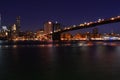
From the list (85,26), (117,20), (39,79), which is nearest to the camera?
(39,79)

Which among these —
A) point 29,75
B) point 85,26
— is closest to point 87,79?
point 29,75

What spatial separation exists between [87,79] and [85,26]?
67.7 metres

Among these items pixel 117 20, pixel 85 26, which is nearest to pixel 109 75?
pixel 117 20

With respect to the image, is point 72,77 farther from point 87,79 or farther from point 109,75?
point 109,75

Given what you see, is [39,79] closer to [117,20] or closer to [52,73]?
[52,73]

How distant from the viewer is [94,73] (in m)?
17.2

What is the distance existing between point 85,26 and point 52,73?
6600 centimetres

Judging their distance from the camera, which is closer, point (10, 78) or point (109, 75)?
point (10, 78)

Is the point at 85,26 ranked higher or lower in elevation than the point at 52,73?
higher

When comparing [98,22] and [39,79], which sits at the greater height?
[98,22]

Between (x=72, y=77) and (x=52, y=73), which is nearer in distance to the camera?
(x=72, y=77)

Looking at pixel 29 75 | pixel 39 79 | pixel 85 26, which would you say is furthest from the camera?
pixel 85 26

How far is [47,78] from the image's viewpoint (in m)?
15.5

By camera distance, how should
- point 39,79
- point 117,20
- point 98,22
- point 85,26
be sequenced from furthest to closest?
point 85,26 < point 98,22 < point 117,20 < point 39,79
